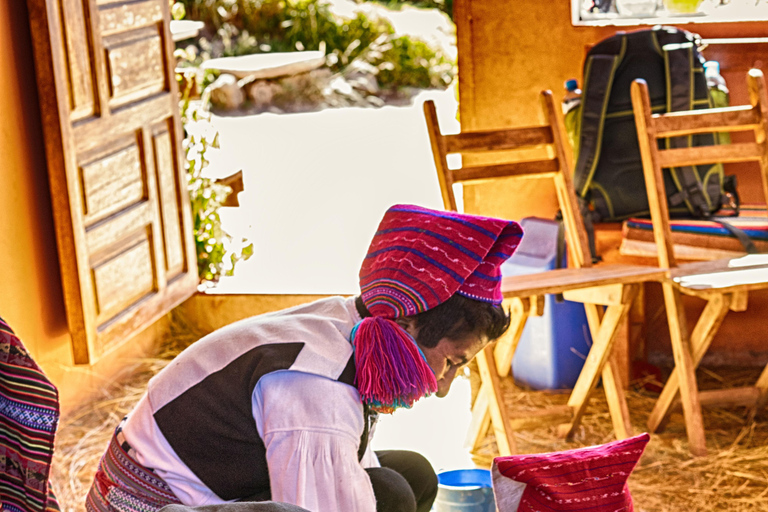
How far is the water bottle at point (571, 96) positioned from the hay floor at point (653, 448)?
4.28 ft

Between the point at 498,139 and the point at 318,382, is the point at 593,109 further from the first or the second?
the point at 318,382

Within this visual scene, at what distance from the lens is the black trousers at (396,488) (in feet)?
4.25

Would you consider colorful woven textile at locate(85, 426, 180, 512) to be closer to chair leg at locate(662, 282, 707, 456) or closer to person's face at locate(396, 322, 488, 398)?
person's face at locate(396, 322, 488, 398)

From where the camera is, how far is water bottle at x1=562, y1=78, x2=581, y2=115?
4.33 m

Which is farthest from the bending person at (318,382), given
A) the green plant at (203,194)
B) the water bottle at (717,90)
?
the green plant at (203,194)

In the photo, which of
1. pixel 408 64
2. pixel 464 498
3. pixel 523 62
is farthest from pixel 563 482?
pixel 408 64

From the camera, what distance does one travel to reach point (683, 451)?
3.68 meters

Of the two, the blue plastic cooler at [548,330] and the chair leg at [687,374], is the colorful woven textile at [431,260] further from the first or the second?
the blue plastic cooler at [548,330]

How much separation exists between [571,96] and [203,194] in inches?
78.7

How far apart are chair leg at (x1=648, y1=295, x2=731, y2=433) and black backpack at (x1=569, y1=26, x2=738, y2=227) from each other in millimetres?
629

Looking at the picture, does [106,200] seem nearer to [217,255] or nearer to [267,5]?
[217,255]

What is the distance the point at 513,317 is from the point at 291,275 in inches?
102

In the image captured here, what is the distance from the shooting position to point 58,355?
12.9ft

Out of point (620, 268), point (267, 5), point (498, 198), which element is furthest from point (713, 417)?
point (267, 5)
